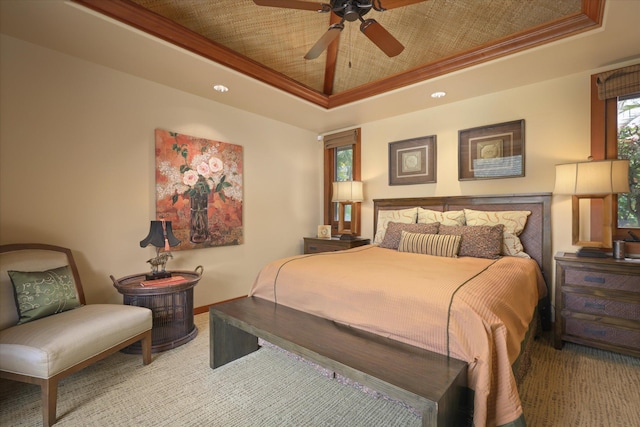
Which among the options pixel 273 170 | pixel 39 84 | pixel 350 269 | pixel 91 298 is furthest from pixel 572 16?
pixel 91 298

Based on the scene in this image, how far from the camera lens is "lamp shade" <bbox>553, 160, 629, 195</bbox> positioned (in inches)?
90.6

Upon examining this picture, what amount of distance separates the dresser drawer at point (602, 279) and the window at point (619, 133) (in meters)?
0.59

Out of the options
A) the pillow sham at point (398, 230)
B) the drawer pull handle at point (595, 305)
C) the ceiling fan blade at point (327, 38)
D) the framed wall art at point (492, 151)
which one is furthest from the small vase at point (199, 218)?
the drawer pull handle at point (595, 305)

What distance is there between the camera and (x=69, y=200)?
8.05 feet

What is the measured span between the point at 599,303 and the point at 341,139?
3.46 metres

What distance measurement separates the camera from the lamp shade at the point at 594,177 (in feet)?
7.55

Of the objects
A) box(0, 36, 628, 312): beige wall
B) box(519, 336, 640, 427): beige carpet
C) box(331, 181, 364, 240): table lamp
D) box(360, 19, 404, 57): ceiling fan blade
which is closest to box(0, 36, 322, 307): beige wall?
box(0, 36, 628, 312): beige wall

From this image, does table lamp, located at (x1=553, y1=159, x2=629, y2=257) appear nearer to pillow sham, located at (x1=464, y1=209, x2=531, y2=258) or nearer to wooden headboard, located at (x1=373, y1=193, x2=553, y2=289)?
wooden headboard, located at (x1=373, y1=193, x2=553, y2=289)

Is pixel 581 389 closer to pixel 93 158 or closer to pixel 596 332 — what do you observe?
pixel 596 332

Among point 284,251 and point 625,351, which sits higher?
point 284,251

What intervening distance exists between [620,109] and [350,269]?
2.84 m

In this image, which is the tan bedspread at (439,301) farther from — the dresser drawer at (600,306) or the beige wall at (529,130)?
the beige wall at (529,130)

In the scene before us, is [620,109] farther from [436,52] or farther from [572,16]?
[436,52]

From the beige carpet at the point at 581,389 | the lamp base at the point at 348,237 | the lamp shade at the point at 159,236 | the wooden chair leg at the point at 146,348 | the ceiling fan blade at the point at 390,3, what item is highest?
the ceiling fan blade at the point at 390,3
